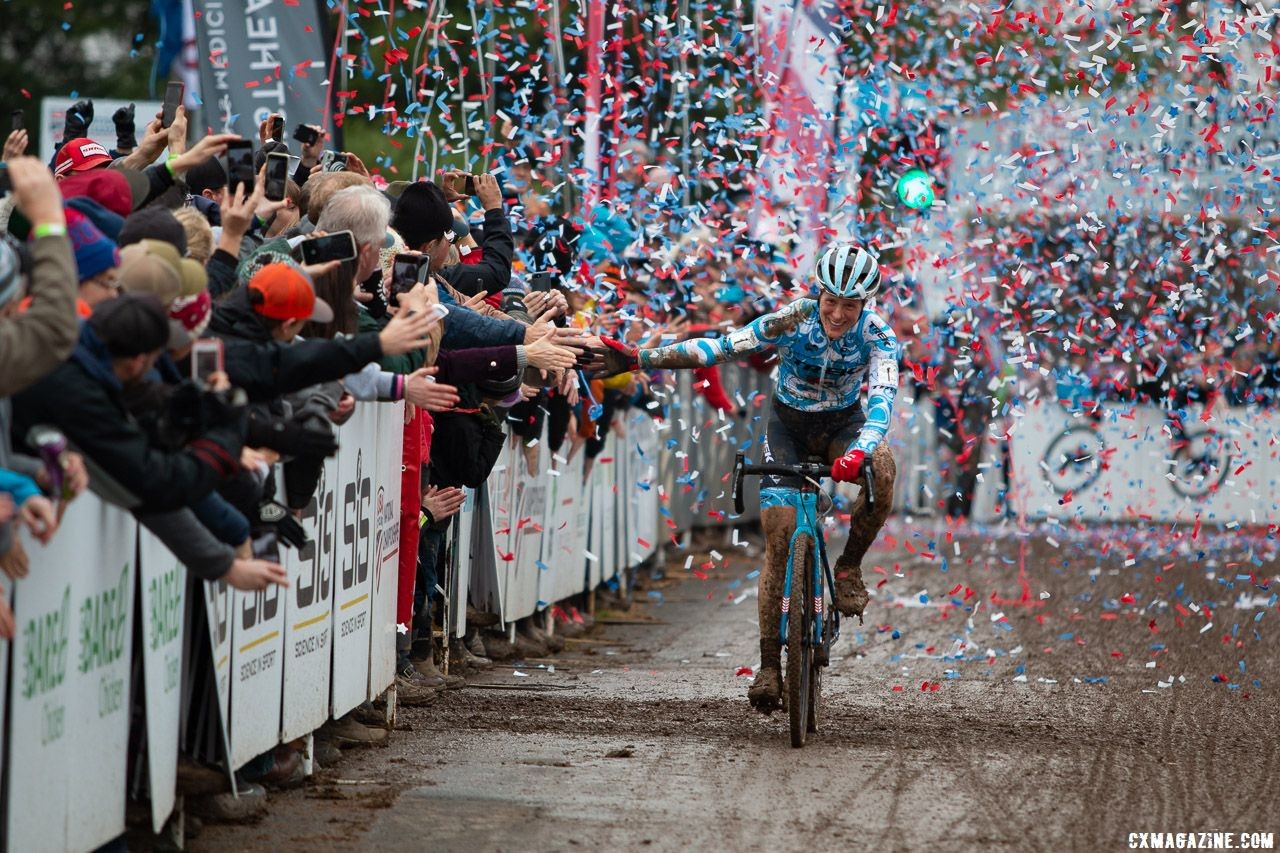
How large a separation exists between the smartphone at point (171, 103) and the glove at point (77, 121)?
15.6 inches

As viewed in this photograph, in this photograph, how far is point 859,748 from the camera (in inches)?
360

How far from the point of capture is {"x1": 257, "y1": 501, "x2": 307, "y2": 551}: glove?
695cm

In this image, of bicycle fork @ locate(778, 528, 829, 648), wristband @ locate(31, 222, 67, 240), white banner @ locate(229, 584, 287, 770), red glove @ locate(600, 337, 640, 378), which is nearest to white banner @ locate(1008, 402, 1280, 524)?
bicycle fork @ locate(778, 528, 829, 648)

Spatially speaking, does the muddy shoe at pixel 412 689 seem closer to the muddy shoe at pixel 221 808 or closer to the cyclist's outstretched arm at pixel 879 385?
the cyclist's outstretched arm at pixel 879 385

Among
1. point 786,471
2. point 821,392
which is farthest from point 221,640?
point 821,392

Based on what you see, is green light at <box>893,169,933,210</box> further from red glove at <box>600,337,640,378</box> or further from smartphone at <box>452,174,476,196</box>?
red glove at <box>600,337,640,378</box>

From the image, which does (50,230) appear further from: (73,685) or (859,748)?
(859,748)

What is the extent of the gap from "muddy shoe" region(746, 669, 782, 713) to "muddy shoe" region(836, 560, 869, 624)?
0.72 m

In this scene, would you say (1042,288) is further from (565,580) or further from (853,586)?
(853,586)

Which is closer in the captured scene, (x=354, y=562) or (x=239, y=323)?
→ (x=239, y=323)

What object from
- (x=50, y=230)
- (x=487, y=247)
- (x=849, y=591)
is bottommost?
(x=849, y=591)

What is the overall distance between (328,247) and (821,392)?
10.8ft

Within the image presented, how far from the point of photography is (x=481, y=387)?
406 inches

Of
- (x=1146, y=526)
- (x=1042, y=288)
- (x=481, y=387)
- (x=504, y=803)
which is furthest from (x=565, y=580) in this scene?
(x=1146, y=526)
